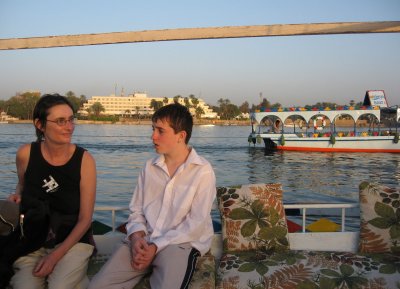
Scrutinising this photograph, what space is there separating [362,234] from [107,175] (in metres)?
18.3

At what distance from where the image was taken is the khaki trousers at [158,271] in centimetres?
242

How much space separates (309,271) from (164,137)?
4.19ft

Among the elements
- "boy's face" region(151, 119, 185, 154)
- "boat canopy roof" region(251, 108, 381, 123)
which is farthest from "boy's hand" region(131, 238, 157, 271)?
"boat canopy roof" region(251, 108, 381, 123)

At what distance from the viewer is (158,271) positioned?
247 centimetres

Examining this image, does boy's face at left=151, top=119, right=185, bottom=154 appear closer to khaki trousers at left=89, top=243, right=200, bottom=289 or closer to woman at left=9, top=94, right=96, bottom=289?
woman at left=9, top=94, right=96, bottom=289

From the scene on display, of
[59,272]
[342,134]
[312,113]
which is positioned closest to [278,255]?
[59,272]

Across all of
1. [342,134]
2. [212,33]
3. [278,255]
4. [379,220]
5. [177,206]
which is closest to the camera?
[212,33]

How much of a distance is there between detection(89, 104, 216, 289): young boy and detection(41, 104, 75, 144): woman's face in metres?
0.55

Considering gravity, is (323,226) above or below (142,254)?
below

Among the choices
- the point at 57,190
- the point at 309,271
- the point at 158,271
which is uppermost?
the point at 57,190

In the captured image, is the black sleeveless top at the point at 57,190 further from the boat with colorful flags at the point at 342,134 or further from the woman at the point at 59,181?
the boat with colorful flags at the point at 342,134

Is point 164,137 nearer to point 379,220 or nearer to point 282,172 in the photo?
point 379,220

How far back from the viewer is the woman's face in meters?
2.72

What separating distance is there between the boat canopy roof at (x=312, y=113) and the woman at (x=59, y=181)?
28.4 metres
